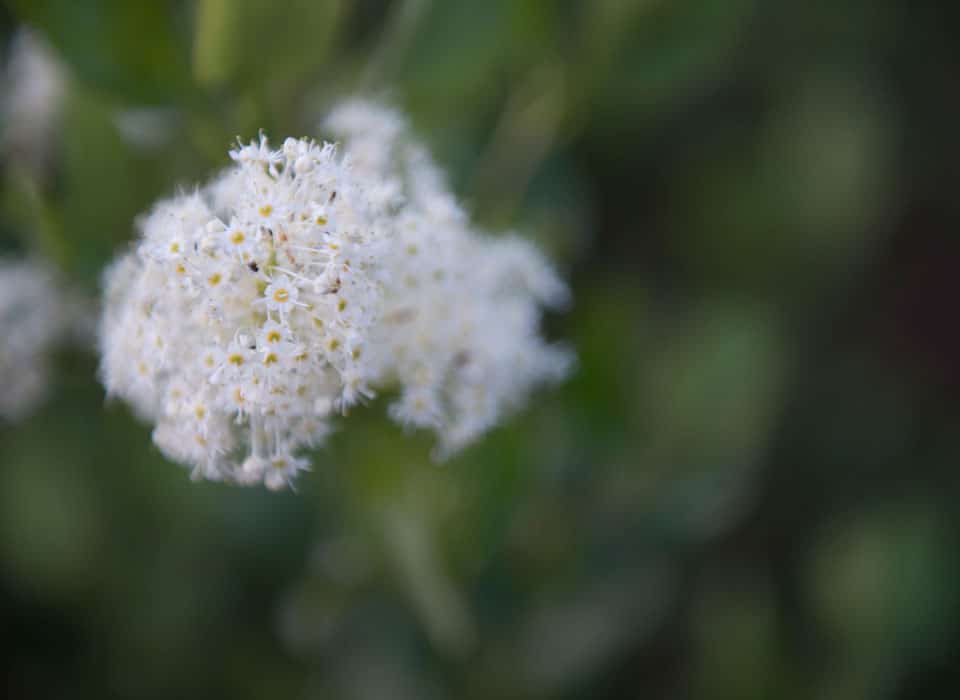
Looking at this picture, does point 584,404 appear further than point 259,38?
Yes

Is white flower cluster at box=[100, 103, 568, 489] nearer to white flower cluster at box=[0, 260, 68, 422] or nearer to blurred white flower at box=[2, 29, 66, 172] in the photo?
white flower cluster at box=[0, 260, 68, 422]

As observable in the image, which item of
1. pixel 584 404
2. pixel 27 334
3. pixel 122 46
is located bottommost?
pixel 584 404

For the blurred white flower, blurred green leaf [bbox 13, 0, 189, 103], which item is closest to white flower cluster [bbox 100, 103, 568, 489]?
blurred green leaf [bbox 13, 0, 189, 103]

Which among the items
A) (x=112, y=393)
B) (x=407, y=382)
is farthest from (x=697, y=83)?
(x=112, y=393)

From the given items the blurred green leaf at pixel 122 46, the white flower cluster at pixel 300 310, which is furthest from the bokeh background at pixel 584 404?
the white flower cluster at pixel 300 310

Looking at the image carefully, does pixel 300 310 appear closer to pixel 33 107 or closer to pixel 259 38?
pixel 259 38

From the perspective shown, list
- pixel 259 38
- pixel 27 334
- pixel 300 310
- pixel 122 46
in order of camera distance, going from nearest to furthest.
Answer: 1. pixel 300 310
2. pixel 259 38
3. pixel 122 46
4. pixel 27 334

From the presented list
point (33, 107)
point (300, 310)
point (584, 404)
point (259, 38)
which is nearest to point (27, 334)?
point (33, 107)
